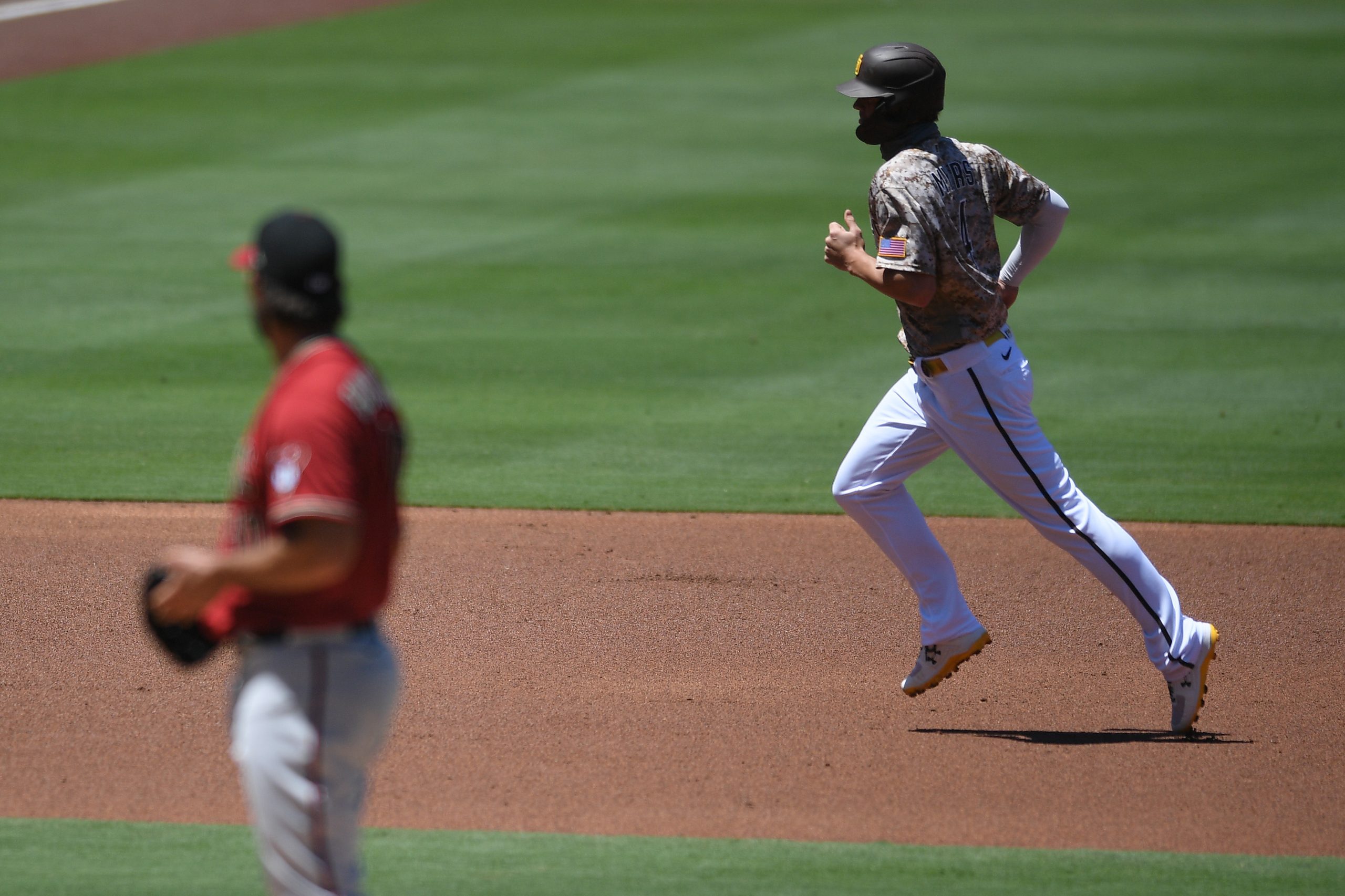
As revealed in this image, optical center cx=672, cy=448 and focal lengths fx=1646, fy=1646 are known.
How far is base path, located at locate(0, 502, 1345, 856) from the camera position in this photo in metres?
4.96

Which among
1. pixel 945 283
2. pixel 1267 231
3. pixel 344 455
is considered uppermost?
pixel 344 455

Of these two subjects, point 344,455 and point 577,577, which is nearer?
point 344,455

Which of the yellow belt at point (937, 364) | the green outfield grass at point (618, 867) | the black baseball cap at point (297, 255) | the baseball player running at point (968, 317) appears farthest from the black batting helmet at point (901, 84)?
the black baseball cap at point (297, 255)

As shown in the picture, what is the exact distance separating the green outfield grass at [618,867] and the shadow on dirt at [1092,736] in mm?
897

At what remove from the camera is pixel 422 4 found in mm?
29828

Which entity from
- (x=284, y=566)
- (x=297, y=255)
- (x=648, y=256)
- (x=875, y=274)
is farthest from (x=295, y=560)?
(x=648, y=256)

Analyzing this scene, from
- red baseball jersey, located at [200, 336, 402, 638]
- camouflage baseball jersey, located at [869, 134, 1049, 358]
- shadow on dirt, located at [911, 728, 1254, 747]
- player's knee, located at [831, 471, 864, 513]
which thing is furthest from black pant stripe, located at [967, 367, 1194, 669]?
red baseball jersey, located at [200, 336, 402, 638]

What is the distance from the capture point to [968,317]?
538 centimetres

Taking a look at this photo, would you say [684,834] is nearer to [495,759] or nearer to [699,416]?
[495,759]

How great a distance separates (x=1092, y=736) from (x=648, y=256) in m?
9.38

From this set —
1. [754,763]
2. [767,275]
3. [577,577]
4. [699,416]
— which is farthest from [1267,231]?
[754,763]

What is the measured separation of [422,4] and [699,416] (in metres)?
21.8

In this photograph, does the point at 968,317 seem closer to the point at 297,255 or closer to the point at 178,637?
the point at 297,255

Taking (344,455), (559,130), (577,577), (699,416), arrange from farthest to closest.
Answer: (559,130) → (699,416) → (577,577) → (344,455)
